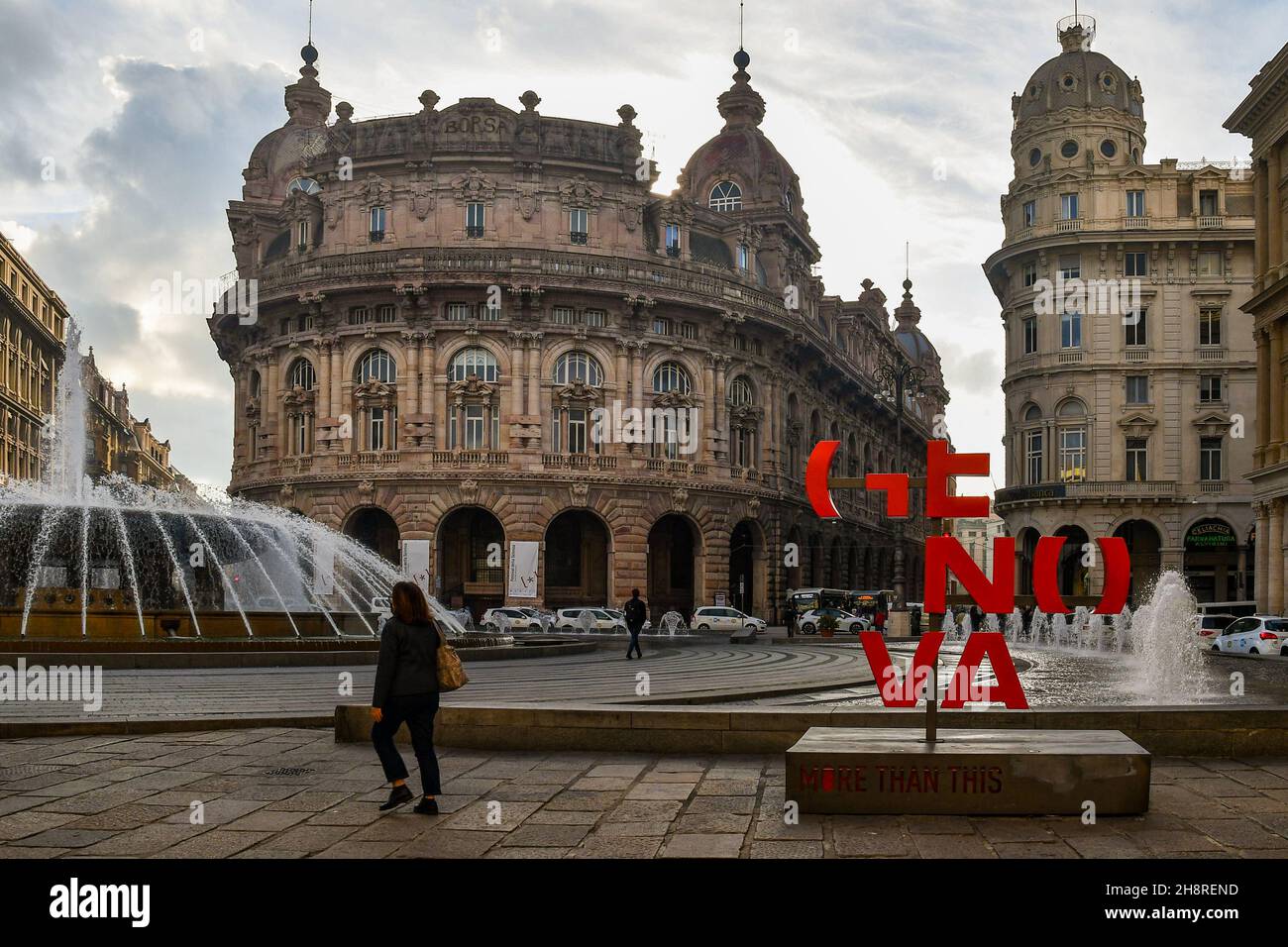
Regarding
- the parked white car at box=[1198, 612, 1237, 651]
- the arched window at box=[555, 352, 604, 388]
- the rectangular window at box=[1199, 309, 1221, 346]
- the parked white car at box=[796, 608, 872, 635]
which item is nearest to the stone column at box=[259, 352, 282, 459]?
the arched window at box=[555, 352, 604, 388]

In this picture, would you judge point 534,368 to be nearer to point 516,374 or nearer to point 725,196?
point 516,374

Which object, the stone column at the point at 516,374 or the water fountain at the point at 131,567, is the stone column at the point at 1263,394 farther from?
the water fountain at the point at 131,567

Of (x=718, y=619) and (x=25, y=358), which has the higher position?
(x=25, y=358)

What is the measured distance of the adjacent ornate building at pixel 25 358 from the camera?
76188 millimetres

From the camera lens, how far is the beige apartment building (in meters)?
37.5

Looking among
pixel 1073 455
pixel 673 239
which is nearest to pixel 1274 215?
pixel 1073 455

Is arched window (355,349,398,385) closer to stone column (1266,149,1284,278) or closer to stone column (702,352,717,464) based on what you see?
stone column (702,352,717,464)

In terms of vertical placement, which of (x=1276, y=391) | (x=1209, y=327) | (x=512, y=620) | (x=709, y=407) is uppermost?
(x=1209, y=327)

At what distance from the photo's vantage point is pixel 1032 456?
5950 cm

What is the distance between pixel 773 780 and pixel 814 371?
5388 centimetres

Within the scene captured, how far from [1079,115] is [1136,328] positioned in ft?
34.2

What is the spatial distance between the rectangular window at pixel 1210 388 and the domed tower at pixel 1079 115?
10.6 meters

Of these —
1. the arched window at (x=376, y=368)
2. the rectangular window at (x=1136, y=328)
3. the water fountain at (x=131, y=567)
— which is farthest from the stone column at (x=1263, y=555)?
the arched window at (x=376, y=368)
